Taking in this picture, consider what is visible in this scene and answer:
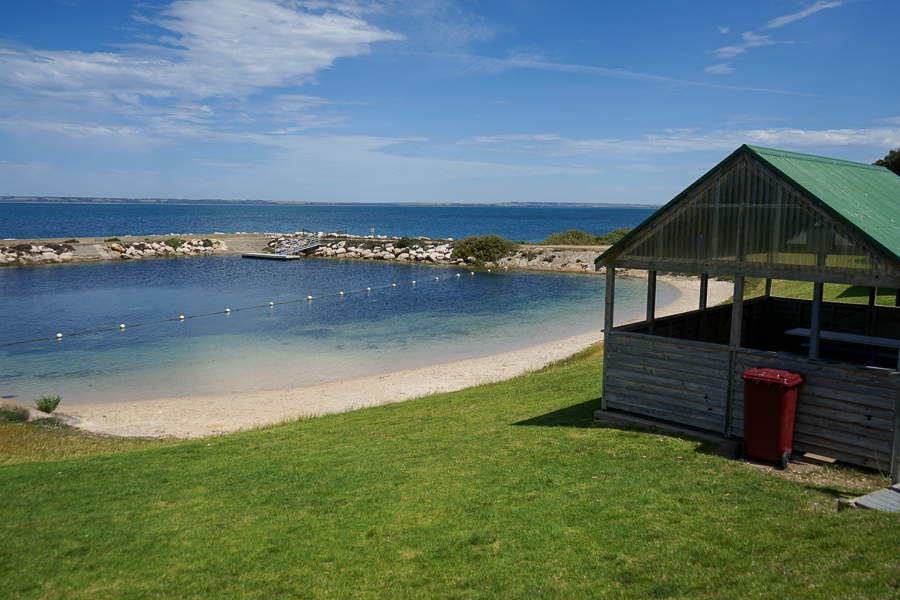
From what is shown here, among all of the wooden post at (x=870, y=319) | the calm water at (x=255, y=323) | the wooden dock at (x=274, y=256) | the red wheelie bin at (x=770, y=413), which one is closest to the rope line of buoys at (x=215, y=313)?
the calm water at (x=255, y=323)

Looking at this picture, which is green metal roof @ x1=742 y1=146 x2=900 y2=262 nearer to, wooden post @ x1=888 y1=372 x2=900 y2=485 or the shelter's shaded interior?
wooden post @ x1=888 y1=372 x2=900 y2=485

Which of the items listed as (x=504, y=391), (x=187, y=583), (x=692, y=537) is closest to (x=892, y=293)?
(x=504, y=391)

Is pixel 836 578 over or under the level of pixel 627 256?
Result: under

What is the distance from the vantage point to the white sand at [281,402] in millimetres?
16438

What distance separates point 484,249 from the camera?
2511 inches

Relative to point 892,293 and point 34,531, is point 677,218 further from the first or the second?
point 892,293

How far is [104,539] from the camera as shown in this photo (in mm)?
7656

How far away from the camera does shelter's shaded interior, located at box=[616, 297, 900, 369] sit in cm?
1208

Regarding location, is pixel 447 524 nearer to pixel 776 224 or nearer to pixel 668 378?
pixel 668 378

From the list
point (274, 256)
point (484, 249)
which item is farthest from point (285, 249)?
point (484, 249)

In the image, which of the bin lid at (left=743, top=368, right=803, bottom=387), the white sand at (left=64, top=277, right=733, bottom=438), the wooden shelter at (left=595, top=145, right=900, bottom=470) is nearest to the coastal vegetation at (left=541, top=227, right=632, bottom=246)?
the white sand at (left=64, top=277, right=733, bottom=438)

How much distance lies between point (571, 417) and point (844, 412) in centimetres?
496

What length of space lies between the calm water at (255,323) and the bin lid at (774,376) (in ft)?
52.1

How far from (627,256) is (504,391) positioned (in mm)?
6825
